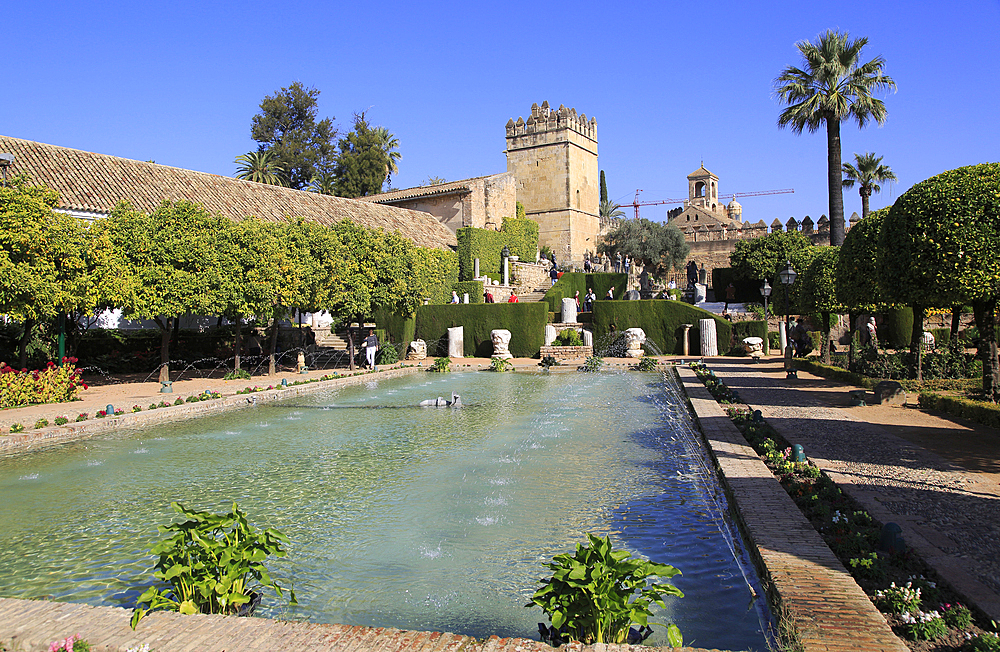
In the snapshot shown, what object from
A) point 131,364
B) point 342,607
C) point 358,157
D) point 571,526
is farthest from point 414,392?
point 358,157

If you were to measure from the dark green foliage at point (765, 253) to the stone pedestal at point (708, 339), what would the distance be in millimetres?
14132

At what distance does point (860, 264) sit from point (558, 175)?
3673 cm

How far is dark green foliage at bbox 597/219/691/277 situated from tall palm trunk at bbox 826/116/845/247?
24405 millimetres

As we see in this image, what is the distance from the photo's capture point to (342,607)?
4.50 meters

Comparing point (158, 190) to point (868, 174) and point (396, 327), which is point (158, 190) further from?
point (868, 174)

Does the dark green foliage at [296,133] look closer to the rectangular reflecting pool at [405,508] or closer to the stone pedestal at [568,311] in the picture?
the stone pedestal at [568,311]

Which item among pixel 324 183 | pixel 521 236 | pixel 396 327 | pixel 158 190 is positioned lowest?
pixel 396 327

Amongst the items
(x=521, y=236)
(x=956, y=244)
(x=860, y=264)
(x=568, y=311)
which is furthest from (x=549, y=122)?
(x=956, y=244)

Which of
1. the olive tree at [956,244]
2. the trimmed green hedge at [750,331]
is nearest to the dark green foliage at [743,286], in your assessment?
the trimmed green hedge at [750,331]

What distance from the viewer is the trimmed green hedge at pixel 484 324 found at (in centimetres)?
2586

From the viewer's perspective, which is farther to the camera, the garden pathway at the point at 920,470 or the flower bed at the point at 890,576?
the garden pathway at the point at 920,470

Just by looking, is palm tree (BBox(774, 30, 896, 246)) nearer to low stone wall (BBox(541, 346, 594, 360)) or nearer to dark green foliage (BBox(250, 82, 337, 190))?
low stone wall (BBox(541, 346, 594, 360))

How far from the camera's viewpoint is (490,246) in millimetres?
40688

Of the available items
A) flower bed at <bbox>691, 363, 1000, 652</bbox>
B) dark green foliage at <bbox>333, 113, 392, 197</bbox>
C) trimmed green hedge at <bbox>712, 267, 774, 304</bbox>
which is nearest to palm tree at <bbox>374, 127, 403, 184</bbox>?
dark green foliage at <bbox>333, 113, 392, 197</bbox>
